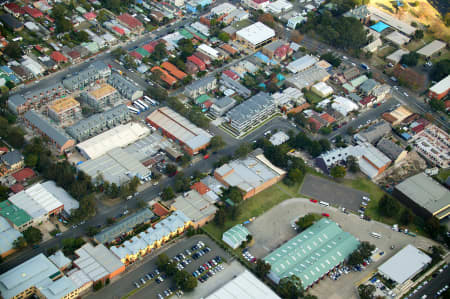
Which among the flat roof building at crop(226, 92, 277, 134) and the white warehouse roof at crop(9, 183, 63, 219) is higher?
the flat roof building at crop(226, 92, 277, 134)

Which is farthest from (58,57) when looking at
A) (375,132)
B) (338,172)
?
(375,132)

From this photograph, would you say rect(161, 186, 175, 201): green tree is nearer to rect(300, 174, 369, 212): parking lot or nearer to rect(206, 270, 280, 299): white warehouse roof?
rect(206, 270, 280, 299): white warehouse roof

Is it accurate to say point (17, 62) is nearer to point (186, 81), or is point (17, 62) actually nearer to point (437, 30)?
point (186, 81)

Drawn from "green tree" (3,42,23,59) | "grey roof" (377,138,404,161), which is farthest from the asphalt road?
"green tree" (3,42,23,59)

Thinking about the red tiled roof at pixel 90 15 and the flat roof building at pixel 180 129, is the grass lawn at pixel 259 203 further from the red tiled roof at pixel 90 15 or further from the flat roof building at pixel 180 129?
the red tiled roof at pixel 90 15

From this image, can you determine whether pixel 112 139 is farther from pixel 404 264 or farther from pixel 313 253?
pixel 404 264

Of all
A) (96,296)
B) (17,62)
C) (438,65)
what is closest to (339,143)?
(438,65)
